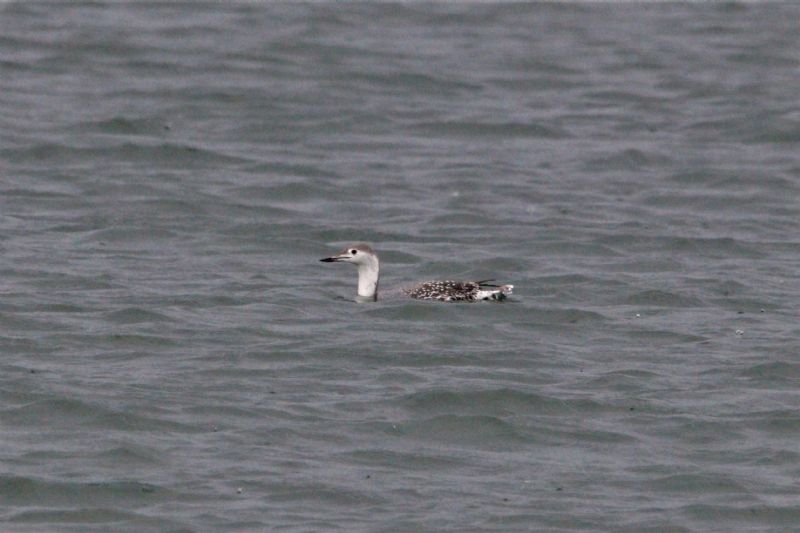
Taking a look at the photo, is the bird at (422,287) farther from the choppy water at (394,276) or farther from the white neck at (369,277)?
the choppy water at (394,276)

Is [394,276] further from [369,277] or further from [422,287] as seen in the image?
[422,287]

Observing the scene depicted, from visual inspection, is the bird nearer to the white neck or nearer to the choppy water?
the white neck

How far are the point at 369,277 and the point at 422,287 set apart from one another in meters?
0.59

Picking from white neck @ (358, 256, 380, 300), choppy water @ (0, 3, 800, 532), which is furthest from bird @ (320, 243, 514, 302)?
choppy water @ (0, 3, 800, 532)

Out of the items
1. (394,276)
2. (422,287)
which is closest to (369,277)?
(422,287)

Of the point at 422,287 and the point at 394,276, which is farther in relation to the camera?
the point at 394,276

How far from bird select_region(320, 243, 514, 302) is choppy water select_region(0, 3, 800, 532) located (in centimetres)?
20

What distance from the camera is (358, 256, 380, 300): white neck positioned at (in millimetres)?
16312

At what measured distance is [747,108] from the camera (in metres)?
26.9

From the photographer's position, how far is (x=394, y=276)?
17.7 m

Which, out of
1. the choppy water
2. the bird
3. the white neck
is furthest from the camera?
the white neck

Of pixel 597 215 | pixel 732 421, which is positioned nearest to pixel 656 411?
pixel 732 421

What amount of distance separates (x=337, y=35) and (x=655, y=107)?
301 inches

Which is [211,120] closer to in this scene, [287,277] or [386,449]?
[287,277]
